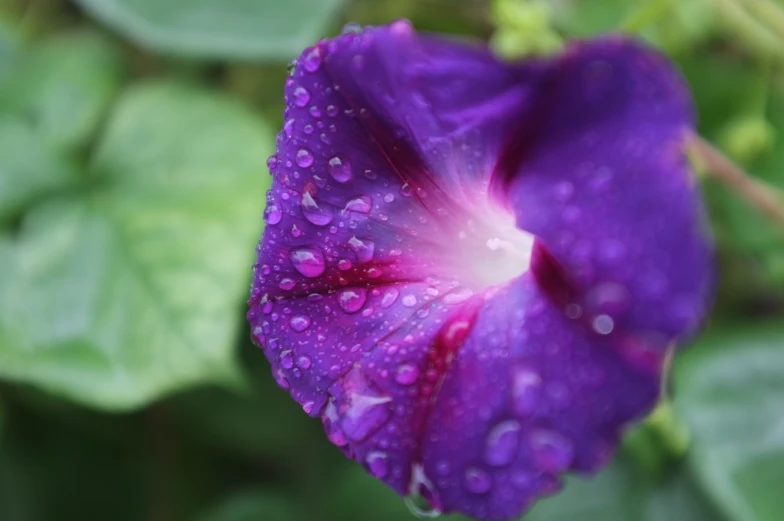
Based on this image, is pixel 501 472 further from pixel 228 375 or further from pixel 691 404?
pixel 691 404

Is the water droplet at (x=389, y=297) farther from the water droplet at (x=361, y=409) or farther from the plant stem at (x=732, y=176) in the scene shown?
the plant stem at (x=732, y=176)

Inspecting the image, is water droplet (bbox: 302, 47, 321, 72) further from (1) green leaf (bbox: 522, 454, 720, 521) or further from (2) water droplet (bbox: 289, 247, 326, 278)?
(1) green leaf (bbox: 522, 454, 720, 521)

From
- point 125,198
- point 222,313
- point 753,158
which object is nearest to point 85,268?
point 125,198

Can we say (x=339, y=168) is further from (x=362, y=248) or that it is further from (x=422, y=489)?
(x=422, y=489)

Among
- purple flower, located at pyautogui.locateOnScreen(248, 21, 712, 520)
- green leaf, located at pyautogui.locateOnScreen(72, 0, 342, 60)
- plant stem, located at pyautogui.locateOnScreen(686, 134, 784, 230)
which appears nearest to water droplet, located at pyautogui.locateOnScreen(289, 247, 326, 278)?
purple flower, located at pyautogui.locateOnScreen(248, 21, 712, 520)

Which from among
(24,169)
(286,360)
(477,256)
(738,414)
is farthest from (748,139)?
(24,169)

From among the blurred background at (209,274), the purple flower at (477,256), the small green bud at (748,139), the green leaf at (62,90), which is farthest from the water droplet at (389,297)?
the green leaf at (62,90)
